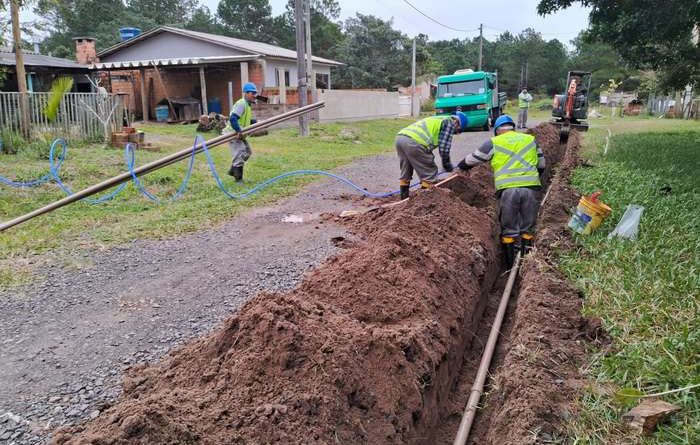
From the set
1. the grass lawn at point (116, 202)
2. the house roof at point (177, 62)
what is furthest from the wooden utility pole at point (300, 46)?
the house roof at point (177, 62)

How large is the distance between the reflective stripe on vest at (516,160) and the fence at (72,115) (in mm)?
11160

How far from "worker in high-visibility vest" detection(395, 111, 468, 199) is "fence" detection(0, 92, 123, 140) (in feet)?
31.1

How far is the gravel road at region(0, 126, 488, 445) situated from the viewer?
3.43m

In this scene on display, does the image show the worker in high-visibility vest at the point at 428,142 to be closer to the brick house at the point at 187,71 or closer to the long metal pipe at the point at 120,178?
the long metal pipe at the point at 120,178

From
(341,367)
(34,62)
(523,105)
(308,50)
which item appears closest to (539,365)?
(341,367)

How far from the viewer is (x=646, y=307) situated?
158 inches

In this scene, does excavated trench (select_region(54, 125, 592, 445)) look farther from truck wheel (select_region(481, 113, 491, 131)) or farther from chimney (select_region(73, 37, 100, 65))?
chimney (select_region(73, 37, 100, 65))

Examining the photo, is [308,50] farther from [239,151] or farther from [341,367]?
[341,367]

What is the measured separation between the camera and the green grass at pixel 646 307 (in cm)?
291

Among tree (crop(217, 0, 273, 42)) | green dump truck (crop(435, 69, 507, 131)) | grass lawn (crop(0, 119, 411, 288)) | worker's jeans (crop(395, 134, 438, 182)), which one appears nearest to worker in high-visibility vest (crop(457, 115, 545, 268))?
worker's jeans (crop(395, 134, 438, 182))

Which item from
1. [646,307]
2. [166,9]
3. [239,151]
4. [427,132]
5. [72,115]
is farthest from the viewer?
[166,9]

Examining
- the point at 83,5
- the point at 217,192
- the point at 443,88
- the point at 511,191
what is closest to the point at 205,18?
the point at 83,5

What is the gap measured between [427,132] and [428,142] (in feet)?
0.49

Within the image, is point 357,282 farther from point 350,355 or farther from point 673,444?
point 673,444
